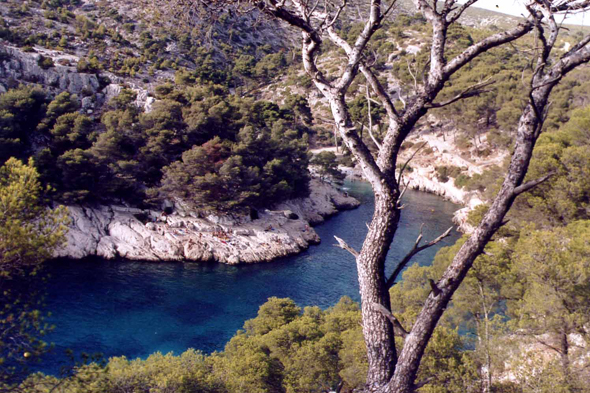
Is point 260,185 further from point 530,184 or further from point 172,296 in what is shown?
point 530,184

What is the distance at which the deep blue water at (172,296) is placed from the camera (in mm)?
16469

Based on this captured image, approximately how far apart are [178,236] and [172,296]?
243 inches

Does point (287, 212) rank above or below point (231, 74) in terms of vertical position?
below

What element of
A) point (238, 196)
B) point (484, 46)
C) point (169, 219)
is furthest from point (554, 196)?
point (169, 219)

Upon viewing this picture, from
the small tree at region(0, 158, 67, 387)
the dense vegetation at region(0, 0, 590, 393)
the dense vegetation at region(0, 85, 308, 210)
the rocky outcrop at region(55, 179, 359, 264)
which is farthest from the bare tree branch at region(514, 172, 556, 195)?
the dense vegetation at region(0, 85, 308, 210)

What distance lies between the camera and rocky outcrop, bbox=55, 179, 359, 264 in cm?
2459

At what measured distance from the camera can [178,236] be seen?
2609 centimetres

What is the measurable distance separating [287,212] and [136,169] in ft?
38.7

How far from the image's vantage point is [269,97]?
64375 millimetres

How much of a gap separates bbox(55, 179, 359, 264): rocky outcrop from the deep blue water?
754 mm

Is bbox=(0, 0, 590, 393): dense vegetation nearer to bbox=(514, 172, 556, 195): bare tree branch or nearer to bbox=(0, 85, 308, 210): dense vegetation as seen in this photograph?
bbox=(0, 85, 308, 210): dense vegetation

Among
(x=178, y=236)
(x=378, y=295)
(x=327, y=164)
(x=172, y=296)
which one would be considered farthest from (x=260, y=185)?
(x=378, y=295)

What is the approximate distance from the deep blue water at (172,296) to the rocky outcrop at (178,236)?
2.47ft

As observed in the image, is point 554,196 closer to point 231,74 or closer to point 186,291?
point 186,291
